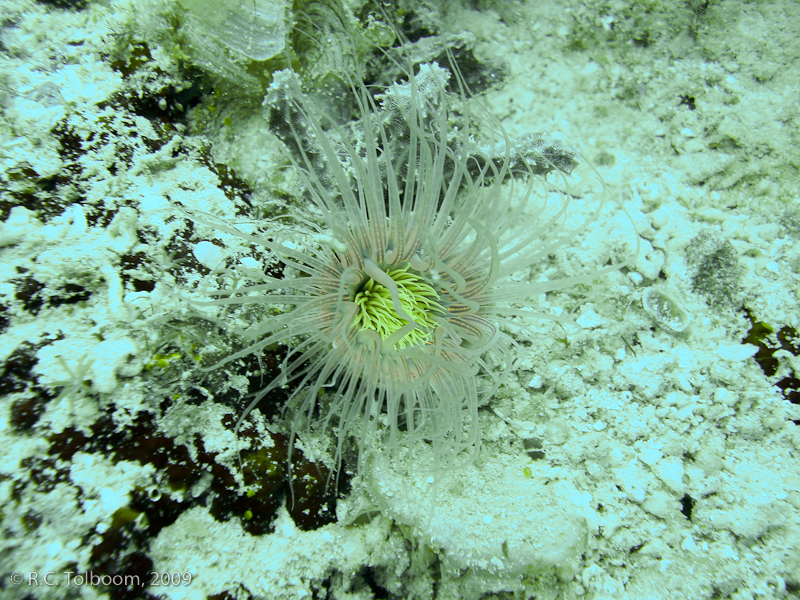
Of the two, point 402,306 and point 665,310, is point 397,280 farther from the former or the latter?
point 665,310

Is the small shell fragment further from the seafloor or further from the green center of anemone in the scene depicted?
the green center of anemone

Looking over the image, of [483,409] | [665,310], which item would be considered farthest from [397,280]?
[665,310]

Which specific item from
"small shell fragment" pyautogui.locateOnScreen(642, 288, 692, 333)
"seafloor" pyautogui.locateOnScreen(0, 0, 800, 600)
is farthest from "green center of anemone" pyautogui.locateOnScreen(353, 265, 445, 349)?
"small shell fragment" pyautogui.locateOnScreen(642, 288, 692, 333)

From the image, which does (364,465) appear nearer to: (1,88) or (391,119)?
(391,119)

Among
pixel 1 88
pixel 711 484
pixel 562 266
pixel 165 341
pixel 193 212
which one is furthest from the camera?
pixel 562 266

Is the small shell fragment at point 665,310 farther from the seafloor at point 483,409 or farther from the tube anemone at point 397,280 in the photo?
the tube anemone at point 397,280

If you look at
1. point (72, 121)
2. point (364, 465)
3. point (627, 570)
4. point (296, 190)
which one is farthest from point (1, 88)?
point (627, 570)

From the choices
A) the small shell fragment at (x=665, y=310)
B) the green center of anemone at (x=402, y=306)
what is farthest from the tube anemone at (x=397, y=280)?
the small shell fragment at (x=665, y=310)
